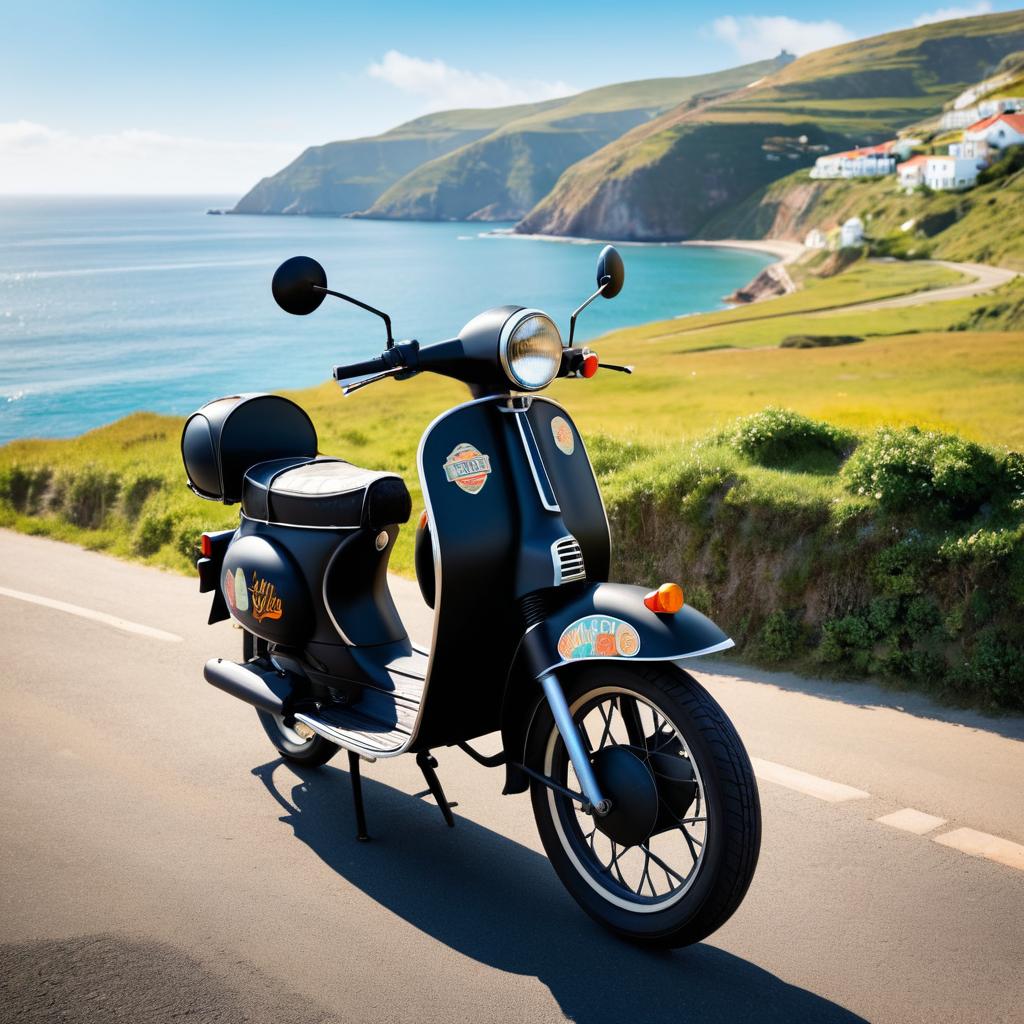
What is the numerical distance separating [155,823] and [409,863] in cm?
100

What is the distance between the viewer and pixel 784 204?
143625 mm

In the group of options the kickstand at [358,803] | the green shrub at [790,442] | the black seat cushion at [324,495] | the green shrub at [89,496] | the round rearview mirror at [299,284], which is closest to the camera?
the round rearview mirror at [299,284]

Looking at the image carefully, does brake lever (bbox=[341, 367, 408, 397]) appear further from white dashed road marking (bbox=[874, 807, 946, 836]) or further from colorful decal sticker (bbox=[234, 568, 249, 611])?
white dashed road marking (bbox=[874, 807, 946, 836])

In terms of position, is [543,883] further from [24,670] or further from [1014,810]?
[24,670]

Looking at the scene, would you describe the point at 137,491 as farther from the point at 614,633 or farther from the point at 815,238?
the point at 815,238

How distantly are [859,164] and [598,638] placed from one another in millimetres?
148213

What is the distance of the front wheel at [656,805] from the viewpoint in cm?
288

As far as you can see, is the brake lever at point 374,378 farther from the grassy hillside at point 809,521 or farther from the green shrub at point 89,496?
the green shrub at point 89,496

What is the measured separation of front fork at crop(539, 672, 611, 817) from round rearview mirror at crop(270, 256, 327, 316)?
1437 mm

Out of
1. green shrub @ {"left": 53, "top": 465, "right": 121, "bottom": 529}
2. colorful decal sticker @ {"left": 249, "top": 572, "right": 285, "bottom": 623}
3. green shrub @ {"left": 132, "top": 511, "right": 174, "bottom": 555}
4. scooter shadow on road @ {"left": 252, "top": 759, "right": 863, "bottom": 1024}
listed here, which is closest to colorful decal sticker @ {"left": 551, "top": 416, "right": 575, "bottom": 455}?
colorful decal sticker @ {"left": 249, "top": 572, "right": 285, "bottom": 623}

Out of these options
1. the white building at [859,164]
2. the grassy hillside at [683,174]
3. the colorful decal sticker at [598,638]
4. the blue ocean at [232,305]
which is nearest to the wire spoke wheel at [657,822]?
the colorful decal sticker at [598,638]

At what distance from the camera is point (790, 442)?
23.0ft

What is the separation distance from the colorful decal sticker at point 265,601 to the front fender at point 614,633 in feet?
4.01

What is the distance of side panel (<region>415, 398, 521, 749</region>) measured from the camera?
341 centimetres
